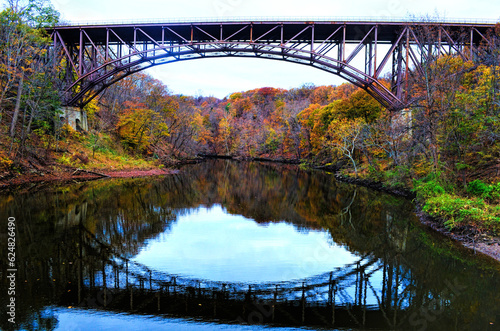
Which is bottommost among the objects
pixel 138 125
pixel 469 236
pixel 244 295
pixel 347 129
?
pixel 244 295

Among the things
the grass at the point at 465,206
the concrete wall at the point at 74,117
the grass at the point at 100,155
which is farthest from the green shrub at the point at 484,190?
the concrete wall at the point at 74,117

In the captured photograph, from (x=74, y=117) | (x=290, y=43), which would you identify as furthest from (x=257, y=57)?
(x=74, y=117)

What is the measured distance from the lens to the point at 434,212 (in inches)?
557

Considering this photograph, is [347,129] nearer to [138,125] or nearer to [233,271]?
[138,125]

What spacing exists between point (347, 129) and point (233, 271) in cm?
2668

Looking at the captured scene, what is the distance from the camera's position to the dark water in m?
6.57

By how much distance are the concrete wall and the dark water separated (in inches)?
636

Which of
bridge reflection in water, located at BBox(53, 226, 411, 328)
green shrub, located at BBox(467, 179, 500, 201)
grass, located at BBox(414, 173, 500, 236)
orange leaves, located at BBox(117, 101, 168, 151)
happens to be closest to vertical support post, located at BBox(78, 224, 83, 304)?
bridge reflection in water, located at BBox(53, 226, 411, 328)

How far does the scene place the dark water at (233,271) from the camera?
6.57m

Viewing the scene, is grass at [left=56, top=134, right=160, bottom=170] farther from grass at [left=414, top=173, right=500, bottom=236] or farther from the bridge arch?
grass at [left=414, top=173, right=500, bottom=236]

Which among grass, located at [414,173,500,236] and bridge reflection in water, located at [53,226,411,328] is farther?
grass, located at [414,173,500,236]

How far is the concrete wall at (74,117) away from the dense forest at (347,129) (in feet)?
2.90

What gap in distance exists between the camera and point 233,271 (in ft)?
29.3

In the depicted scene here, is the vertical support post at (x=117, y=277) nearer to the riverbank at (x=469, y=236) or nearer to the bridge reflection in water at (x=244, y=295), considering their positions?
the bridge reflection in water at (x=244, y=295)
